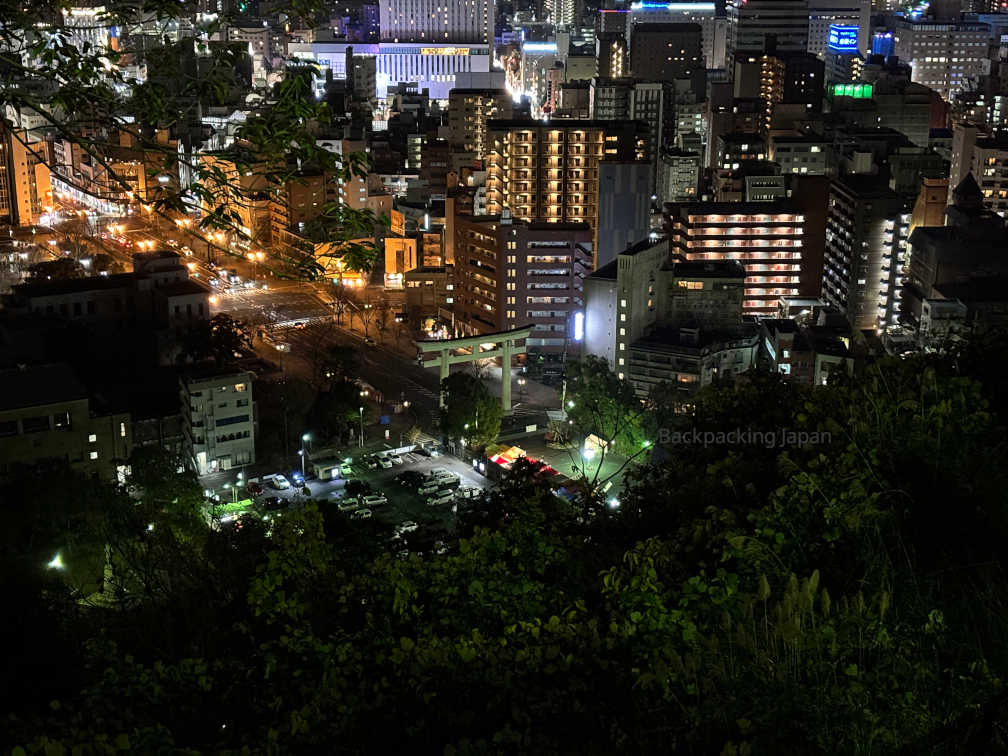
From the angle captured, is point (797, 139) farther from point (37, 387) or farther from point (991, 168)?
point (37, 387)

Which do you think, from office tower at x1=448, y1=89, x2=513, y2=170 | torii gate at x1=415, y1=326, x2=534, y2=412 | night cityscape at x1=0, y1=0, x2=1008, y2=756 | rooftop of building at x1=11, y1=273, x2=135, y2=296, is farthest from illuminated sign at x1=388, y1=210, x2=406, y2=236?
torii gate at x1=415, y1=326, x2=534, y2=412

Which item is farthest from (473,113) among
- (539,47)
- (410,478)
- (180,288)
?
(410,478)

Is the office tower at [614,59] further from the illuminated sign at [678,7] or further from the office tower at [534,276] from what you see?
the office tower at [534,276]

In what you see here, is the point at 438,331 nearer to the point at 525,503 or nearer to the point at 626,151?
the point at 626,151

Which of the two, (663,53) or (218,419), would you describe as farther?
(663,53)

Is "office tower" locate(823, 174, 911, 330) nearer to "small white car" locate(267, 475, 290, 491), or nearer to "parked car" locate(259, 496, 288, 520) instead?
"small white car" locate(267, 475, 290, 491)
